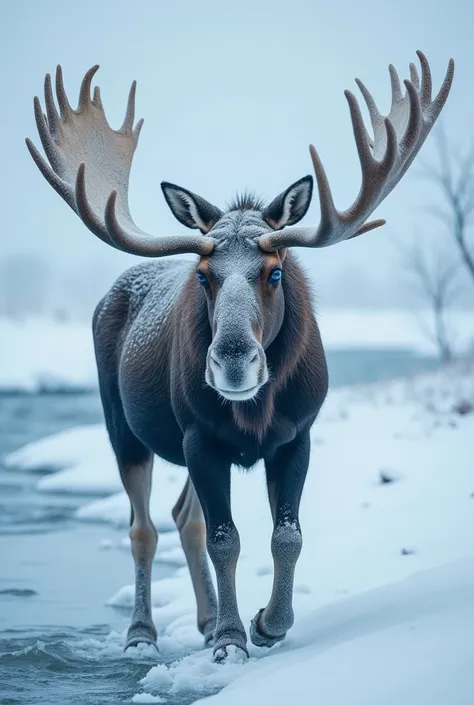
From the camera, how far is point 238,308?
4.88m

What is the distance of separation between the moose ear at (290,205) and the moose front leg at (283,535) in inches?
44.4

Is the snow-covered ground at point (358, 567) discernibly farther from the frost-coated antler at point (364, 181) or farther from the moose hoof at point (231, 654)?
the frost-coated antler at point (364, 181)

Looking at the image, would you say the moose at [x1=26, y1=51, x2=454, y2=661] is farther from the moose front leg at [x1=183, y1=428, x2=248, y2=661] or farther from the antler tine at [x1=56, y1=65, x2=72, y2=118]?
the antler tine at [x1=56, y1=65, x2=72, y2=118]

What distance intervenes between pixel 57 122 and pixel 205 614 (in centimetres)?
321

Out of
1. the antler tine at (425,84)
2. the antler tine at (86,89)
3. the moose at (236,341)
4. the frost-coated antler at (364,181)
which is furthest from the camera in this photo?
the antler tine at (86,89)

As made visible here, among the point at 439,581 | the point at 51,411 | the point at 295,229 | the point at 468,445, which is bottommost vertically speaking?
the point at 51,411

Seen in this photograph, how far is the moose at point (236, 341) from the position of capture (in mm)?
4992

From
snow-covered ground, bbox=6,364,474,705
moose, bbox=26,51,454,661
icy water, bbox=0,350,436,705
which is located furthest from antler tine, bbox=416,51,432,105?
icy water, bbox=0,350,436,705

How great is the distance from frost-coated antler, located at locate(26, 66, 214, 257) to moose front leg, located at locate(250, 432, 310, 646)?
3.87ft

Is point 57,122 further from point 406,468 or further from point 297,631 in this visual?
point 406,468

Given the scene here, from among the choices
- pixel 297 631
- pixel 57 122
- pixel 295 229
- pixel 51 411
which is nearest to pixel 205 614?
pixel 297 631

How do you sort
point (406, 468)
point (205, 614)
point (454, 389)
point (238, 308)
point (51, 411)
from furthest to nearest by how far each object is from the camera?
point (51, 411)
point (454, 389)
point (406, 468)
point (205, 614)
point (238, 308)

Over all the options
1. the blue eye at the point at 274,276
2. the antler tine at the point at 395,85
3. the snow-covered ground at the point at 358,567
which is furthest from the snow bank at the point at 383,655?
the antler tine at the point at 395,85

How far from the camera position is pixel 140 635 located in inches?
244
